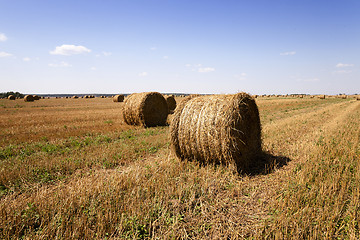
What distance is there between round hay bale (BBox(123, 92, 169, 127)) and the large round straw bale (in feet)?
23.5

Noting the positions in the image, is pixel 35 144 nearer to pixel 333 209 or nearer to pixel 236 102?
pixel 236 102

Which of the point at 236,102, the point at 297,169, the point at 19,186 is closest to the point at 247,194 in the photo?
the point at 297,169

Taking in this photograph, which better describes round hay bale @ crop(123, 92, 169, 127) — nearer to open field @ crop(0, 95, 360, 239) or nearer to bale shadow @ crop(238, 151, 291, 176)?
open field @ crop(0, 95, 360, 239)

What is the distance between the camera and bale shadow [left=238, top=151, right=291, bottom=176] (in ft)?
19.0

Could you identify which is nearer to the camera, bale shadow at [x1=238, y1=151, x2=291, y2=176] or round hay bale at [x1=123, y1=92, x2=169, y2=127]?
bale shadow at [x1=238, y1=151, x2=291, y2=176]

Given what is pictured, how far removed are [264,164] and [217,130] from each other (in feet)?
6.69

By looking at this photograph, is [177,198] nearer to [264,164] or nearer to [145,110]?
[264,164]

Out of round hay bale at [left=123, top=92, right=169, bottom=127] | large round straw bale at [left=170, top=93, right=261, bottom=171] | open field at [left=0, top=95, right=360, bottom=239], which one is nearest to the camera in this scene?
open field at [left=0, top=95, right=360, bottom=239]

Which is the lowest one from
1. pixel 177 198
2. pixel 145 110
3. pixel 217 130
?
pixel 177 198

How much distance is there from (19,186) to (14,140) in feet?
18.7

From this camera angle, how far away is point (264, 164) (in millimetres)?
6406

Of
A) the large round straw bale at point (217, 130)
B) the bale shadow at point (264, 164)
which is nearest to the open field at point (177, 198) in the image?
the bale shadow at point (264, 164)

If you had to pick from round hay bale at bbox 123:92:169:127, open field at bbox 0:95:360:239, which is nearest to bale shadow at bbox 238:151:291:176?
open field at bbox 0:95:360:239

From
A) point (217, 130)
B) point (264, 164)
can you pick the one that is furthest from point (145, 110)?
point (264, 164)
